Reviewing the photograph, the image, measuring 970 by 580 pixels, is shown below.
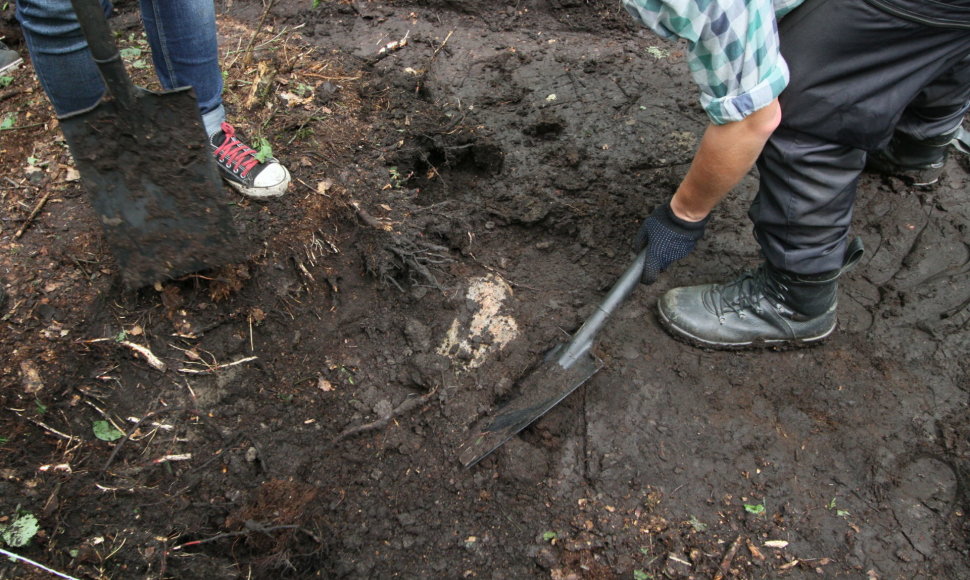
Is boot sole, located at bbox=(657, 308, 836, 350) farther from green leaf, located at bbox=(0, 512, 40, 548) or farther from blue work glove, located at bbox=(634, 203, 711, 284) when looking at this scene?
green leaf, located at bbox=(0, 512, 40, 548)

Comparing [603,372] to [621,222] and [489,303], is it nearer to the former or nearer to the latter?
[489,303]

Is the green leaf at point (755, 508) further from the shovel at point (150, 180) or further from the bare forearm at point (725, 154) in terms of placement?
the shovel at point (150, 180)

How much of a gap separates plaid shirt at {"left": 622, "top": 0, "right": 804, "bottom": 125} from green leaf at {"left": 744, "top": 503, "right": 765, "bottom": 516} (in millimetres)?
1155

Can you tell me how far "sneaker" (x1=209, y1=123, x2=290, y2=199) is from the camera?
2277 mm

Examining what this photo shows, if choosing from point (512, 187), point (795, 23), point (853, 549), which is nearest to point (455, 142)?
point (512, 187)

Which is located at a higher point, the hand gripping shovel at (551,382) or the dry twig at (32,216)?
the dry twig at (32,216)

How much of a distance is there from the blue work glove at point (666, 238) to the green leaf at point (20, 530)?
197 cm

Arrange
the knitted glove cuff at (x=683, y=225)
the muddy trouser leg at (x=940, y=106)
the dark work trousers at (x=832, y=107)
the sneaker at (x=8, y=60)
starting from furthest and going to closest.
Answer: the sneaker at (x=8, y=60) → the muddy trouser leg at (x=940, y=106) → the knitted glove cuff at (x=683, y=225) → the dark work trousers at (x=832, y=107)

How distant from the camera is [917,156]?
264cm

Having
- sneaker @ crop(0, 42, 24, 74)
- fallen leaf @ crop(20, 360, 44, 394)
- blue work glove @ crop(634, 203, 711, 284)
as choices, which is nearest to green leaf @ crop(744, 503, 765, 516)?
blue work glove @ crop(634, 203, 711, 284)

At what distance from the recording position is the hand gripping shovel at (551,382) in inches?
78.2

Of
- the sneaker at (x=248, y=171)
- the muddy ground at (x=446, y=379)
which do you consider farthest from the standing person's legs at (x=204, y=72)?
the muddy ground at (x=446, y=379)

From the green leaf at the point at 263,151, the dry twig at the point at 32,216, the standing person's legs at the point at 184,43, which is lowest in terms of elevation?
the dry twig at the point at 32,216

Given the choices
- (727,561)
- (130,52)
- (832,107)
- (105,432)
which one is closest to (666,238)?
(832,107)
